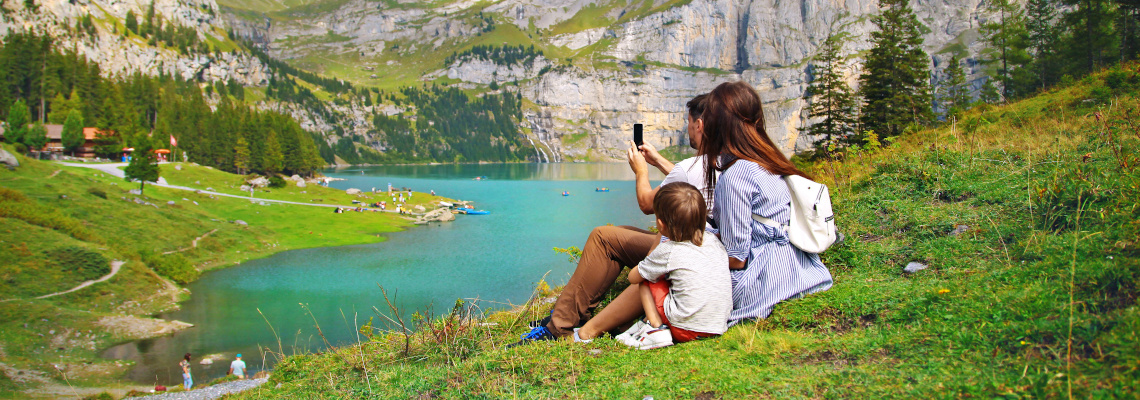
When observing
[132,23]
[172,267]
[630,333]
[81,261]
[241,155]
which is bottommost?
[172,267]

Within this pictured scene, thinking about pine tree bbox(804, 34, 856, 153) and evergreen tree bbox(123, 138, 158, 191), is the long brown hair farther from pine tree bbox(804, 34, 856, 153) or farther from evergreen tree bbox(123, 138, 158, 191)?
evergreen tree bbox(123, 138, 158, 191)

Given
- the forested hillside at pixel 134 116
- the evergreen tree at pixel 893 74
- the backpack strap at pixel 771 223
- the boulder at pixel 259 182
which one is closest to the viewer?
the backpack strap at pixel 771 223

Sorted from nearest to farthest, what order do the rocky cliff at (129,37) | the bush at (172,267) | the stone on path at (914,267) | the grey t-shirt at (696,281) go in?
the grey t-shirt at (696,281) → the stone on path at (914,267) → the bush at (172,267) → the rocky cliff at (129,37)

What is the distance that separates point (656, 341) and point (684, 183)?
1.16 m

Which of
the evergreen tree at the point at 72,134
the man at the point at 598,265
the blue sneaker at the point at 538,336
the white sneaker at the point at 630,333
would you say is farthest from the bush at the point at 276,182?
the white sneaker at the point at 630,333

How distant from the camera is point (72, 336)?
2008cm

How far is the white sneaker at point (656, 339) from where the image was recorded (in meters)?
3.92

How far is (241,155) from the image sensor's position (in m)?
75.8

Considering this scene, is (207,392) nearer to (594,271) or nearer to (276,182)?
(594,271)

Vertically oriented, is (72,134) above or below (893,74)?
below

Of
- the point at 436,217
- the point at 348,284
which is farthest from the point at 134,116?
the point at 348,284

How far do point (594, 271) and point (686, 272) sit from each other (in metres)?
1.28

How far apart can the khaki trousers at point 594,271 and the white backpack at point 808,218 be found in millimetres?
1230

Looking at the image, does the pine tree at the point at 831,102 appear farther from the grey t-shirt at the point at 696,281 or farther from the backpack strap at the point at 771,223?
the grey t-shirt at the point at 696,281
